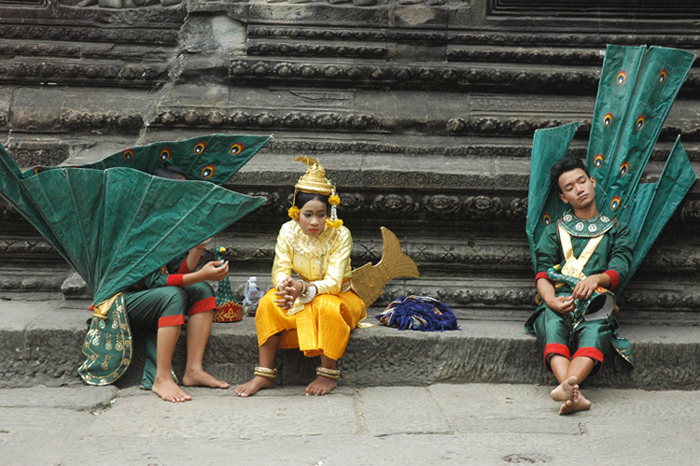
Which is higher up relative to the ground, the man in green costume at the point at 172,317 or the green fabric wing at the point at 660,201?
the green fabric wing at the point at 660,201

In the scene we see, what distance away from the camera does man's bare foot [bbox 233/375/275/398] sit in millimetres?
2895

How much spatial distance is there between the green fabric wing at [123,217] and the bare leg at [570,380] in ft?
5.11

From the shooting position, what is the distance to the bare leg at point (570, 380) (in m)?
2.66

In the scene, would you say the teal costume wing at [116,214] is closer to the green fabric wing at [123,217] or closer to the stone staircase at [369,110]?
A: the green fabric wing at [123,217]

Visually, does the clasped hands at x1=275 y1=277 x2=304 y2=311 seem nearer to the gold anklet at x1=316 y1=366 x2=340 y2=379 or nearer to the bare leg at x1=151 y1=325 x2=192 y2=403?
the gold anklet at x1=316 y1=366 x2=340 y2=379

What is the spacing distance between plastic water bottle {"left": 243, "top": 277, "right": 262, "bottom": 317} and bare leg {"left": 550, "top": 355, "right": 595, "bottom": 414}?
1.54 metres

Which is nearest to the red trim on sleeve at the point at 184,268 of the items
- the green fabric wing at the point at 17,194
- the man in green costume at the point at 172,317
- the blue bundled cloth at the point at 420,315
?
the man in green costume at the point at 172,317

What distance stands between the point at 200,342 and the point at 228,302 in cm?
34

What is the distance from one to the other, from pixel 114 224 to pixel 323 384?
1.21 m

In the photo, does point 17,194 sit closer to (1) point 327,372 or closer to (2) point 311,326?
(2) point 311,326

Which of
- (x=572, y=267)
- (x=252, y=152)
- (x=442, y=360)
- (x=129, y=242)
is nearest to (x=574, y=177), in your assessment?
(x=572, y=267)

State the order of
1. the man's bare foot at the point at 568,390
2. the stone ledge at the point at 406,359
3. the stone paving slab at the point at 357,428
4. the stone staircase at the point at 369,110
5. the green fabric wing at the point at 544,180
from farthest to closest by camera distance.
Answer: the stone staircase at the point at 369,110, the green fabric wing at the point at 544,180, the stone ledge at the point at 406,359, the man's bare foot at the point at 568,390, the stone paving slab at the point at 357,428

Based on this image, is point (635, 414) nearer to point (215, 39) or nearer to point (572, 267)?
point (572, 267)

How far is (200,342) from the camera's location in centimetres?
302
